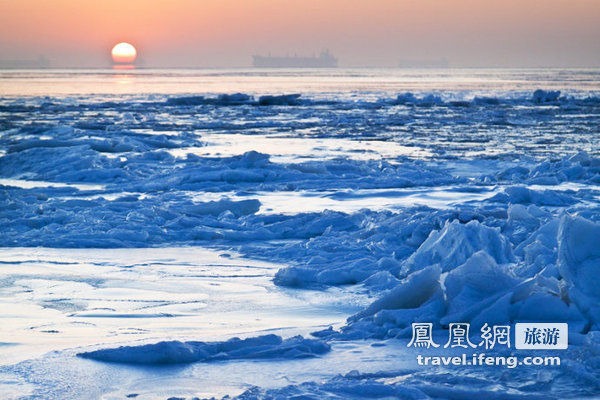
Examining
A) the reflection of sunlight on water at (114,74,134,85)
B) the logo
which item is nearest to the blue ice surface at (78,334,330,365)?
the logo

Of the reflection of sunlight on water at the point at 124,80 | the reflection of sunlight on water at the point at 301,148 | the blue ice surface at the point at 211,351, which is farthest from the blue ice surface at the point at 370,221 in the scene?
the reflection of sunlight on water at the point at 124,80

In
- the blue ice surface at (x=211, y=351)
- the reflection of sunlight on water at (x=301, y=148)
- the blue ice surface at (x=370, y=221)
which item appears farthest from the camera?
the reflection of sunlight on water at (x=301, y=148)

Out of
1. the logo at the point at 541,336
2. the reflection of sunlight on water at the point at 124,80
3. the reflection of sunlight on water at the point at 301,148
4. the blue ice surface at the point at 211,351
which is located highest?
the reflection of sunlight on water at the point at 124,80

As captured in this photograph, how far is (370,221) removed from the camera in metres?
8.22

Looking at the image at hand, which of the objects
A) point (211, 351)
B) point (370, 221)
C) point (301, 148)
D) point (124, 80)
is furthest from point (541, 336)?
point (124, 80)

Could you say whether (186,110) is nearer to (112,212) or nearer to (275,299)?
(112,212)

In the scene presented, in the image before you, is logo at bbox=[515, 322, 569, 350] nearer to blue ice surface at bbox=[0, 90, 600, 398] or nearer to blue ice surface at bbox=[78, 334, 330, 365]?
blue ice surface at bbox=[0, 90, 600, 398]

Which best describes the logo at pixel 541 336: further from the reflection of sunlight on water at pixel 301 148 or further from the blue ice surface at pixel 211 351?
the reflection of sunlight on water at pixel 301 148

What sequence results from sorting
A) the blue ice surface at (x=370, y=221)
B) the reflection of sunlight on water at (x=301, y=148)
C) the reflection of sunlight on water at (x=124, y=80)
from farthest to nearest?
the reflection of sunlight on water at (x=124, y=80), the reflection of sunlight on water at (x=301, y=148), the blue ice surface at (x=370, y=221)

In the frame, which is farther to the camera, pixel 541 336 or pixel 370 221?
pixel 370 221

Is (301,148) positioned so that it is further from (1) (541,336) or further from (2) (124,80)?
(2) (124,80)

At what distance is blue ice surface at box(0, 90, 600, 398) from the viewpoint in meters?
4.41

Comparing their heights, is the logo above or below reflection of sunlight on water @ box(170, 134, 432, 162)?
below

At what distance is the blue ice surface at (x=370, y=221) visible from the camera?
14.5 ft
